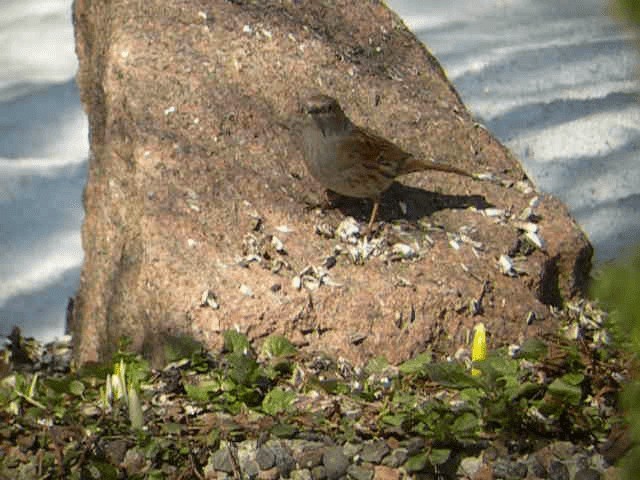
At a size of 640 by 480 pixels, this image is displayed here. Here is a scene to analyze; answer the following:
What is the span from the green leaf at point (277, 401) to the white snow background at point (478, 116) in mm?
2200

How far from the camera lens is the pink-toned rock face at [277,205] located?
420cm

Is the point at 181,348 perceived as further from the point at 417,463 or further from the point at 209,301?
the point at 417,463

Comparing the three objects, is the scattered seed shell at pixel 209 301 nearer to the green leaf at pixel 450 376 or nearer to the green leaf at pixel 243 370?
the green leaf at pixel 243 370

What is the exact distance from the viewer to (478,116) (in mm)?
7289

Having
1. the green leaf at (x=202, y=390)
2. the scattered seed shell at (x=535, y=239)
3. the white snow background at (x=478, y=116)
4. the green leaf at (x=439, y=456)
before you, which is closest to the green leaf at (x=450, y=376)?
the green leaf at (x=439, y=456)

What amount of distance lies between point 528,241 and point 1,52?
17.3ft

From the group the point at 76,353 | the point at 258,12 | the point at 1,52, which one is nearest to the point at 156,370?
the point at 76,353

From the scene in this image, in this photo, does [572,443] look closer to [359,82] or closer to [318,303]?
[318,303]

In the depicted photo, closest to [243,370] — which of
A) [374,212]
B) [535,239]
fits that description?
[374,212]

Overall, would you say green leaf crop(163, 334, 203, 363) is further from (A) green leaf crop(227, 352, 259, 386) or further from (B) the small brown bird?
(B) the small brown bird

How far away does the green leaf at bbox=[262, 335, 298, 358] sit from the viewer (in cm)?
406

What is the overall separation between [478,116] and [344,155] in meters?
2.89

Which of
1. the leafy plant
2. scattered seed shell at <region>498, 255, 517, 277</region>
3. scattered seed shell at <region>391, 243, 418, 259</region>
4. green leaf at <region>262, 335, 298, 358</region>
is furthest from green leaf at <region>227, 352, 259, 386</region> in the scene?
the leafy plant

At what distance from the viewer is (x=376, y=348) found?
13.7 ft
